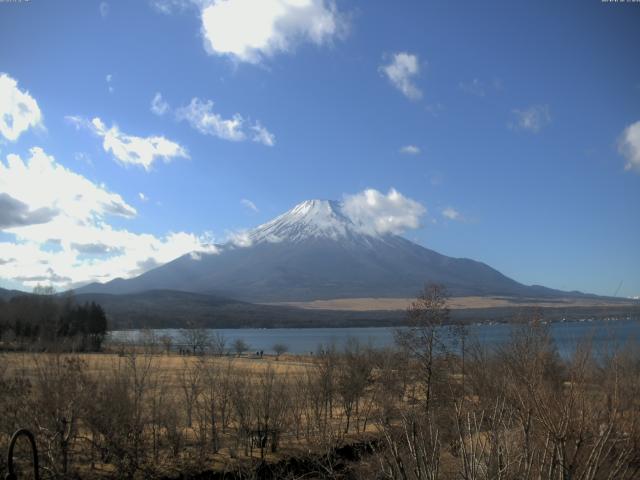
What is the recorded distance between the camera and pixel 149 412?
56.1ft

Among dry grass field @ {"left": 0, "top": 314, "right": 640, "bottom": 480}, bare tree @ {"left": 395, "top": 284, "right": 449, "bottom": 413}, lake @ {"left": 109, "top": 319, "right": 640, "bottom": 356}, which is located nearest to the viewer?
dry grass field @ {"left": 0, "top": 314, "right": 640, "bottom": 480}

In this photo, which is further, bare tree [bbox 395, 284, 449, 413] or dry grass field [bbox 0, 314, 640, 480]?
bare tree [bbox 395, 284, 449, 413]

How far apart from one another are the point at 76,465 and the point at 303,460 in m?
7.14

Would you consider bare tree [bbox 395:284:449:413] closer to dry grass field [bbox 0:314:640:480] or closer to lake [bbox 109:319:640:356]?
dry grass field [bbox 0:314:640:480]

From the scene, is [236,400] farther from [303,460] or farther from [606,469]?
[606,469]

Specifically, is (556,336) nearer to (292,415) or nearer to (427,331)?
(427,331)

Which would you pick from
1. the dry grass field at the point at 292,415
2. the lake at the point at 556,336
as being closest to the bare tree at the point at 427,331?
the dry grass field at the point at 292,415

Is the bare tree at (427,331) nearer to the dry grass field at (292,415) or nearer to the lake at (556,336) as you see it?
the dry grass field at (292,415)

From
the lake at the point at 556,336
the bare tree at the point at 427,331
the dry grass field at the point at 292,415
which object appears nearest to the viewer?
the dry grass field at the point at 292,415

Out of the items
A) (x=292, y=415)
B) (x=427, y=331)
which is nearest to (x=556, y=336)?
(x=427, y=331)

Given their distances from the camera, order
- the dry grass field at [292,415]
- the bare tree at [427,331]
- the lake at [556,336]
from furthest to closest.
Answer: the bare tree at [427,331] → the lake at [556,336] → the dry grass field at [292,415]

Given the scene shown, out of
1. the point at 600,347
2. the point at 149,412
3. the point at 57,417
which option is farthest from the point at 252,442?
the point at 600,347

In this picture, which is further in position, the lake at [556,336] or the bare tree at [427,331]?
the bare tree at [427,331]

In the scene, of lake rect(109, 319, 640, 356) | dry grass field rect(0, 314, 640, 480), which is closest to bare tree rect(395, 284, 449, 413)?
dry grass field rect(0, 314, 640, 480)
